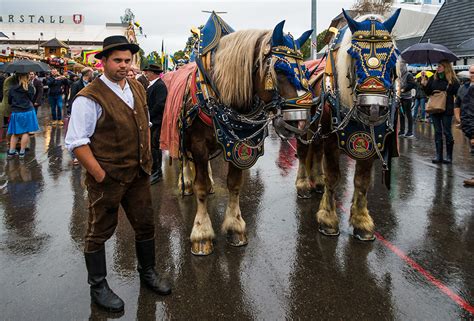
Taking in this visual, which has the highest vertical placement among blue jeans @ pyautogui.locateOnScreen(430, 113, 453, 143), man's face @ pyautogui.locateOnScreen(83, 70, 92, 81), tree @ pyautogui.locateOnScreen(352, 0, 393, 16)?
tree @ pyautogui.locateOnScreen(352, 0, 393, 16)

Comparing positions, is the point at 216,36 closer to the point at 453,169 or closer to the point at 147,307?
the point at 147,307

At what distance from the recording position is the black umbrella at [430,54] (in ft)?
26.9

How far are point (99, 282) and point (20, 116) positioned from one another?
662 cm

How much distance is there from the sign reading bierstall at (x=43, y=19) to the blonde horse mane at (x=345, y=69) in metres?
81.0

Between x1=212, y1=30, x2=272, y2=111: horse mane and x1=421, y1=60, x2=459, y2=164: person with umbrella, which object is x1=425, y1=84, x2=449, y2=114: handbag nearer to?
x1=421, y1=60, x2=459, y2=164: person with umbrella

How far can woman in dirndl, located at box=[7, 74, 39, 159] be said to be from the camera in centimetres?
812

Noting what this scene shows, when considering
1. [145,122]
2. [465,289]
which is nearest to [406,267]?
[465,289]

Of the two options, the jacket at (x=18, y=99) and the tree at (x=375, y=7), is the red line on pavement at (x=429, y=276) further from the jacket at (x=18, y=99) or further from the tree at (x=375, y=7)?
the tree at (x=375, y=7)

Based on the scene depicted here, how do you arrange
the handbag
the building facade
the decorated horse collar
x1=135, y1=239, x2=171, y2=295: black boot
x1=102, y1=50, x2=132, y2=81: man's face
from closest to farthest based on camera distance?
x1=102, y1=50, x2=132, y2=81: man's face < x1=135, y1=239, x2=171, y2=295: black boot < the decorated horse collar < the handbag < the building facade

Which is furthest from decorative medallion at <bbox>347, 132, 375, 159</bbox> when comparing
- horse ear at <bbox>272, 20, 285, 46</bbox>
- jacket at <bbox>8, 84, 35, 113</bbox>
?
jacket at <bbox>8, 84, 35, 113</bbox>

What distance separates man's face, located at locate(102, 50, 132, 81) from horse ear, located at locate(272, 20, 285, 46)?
3.84 ft

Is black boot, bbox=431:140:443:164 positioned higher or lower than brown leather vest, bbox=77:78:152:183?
lower

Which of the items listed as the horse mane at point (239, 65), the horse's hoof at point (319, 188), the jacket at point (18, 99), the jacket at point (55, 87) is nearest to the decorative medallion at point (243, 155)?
the horse mane at point (239, 65)

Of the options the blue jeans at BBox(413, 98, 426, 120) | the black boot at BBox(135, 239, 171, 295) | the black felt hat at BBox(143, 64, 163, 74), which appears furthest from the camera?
the blue jeans at BBox(413, 98, 426, 120)
